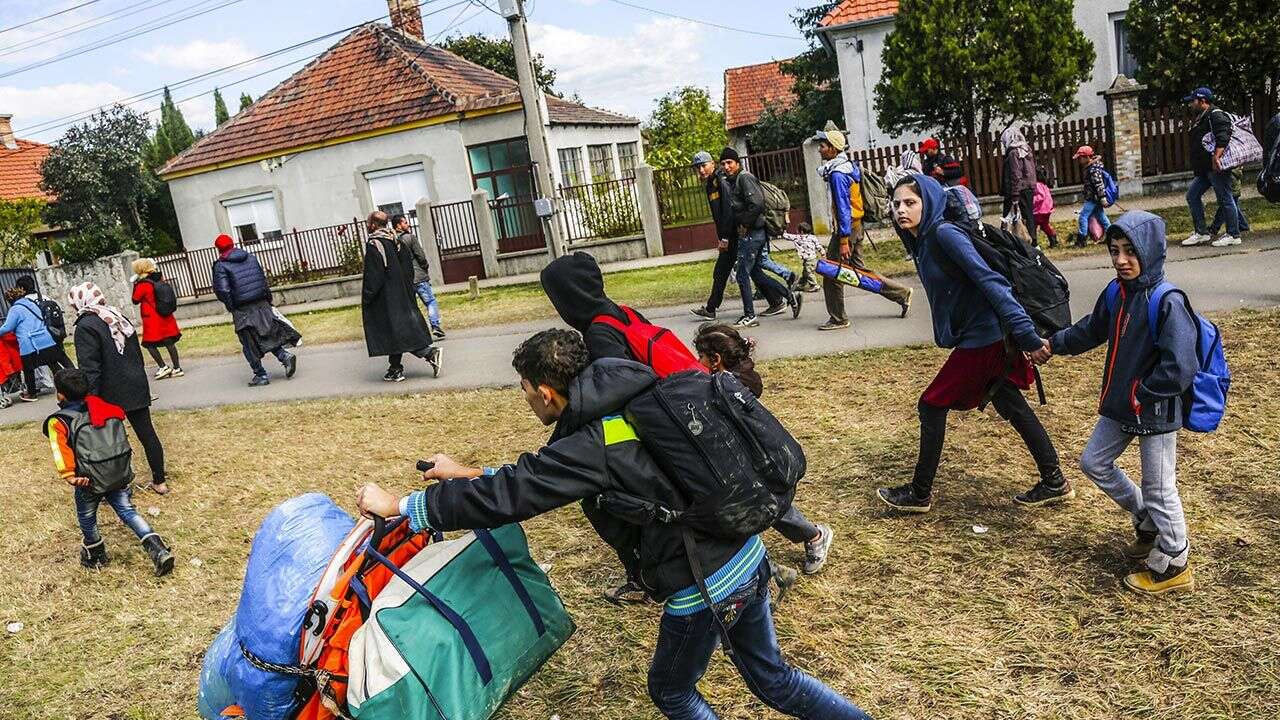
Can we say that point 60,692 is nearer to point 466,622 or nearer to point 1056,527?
point 466,622

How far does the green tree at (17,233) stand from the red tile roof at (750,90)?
2920cm

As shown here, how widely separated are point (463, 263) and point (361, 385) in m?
9.38

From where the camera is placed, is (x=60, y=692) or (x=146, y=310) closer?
(x=60, y=692)

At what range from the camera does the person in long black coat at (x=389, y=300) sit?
9.67m

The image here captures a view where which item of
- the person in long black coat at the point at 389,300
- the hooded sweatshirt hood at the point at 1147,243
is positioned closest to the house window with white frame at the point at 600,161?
the person in long black coat at the point at 389,300

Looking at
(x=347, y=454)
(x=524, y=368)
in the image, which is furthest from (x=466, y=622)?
(x=347, y=454)

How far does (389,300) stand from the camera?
9.76 metres

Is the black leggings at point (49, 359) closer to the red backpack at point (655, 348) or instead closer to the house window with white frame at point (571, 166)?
the red backpack at point (655, 348)

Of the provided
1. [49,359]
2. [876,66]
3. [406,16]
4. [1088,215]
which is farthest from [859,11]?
[49,359]

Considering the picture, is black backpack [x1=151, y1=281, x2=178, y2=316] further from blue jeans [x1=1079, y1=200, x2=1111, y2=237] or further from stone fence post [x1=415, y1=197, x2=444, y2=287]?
blue jeans [x1=1079, y1=200, x2=1111, y2=237]

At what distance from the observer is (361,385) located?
34.8 ft

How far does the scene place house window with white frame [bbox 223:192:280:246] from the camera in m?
23.7

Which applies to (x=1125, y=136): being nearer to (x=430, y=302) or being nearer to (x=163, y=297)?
(x=430, y=302)

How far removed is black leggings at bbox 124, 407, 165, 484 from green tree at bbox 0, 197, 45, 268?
61.7 feet
